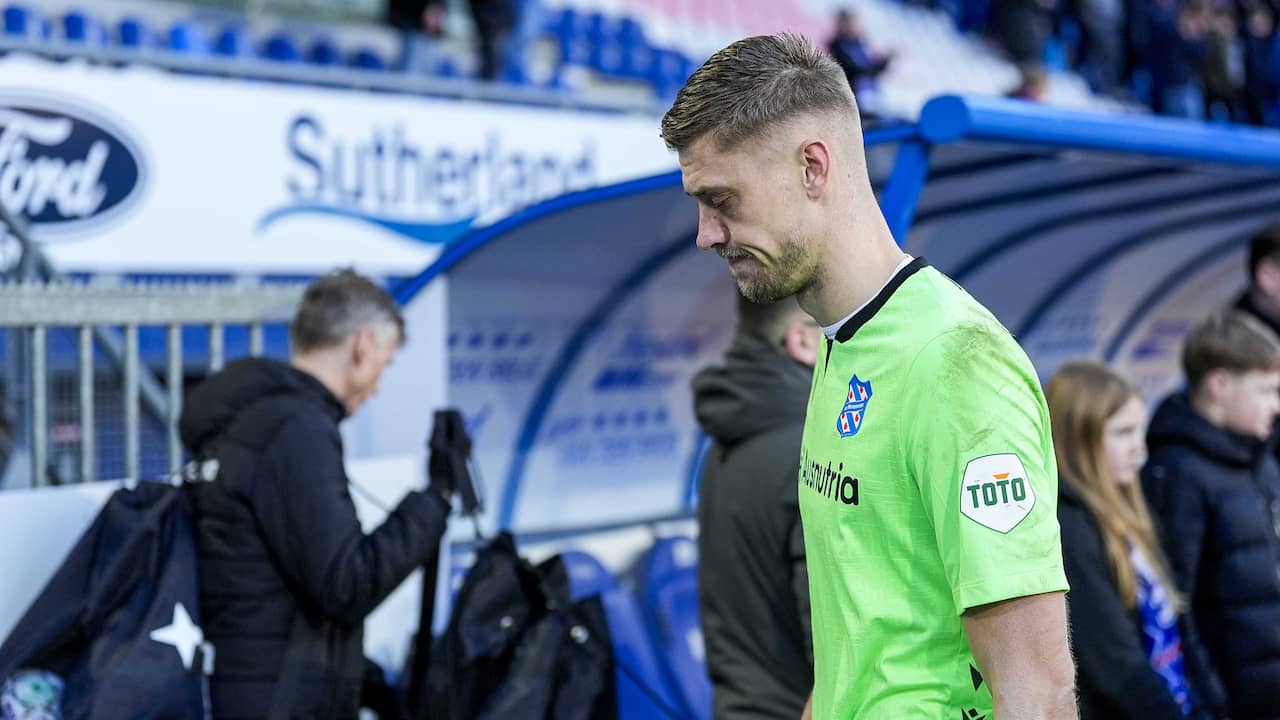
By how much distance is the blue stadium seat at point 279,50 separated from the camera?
939cm

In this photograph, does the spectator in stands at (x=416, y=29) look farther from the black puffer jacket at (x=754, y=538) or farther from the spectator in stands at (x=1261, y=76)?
the spectator in stands at (x=1261, y=76)

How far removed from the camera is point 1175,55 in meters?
15.4

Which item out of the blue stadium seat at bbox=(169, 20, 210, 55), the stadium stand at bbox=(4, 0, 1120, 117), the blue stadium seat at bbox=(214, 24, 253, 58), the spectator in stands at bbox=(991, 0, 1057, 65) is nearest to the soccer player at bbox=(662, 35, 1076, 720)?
the stadium stand at bbox=(4, 0, 1120, 117)

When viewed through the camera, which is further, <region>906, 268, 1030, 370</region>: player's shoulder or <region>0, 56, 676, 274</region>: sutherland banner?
<region>0, 56, 676, 274</region>: sutherland banner

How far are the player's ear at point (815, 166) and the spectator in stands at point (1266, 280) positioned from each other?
3.00 metres

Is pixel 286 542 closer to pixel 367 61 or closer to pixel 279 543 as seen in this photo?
pixel 279 543

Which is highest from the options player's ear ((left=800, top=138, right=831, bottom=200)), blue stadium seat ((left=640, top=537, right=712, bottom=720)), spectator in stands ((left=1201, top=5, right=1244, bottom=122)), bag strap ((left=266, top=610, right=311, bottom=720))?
spectator in stands ((left=1201, top=5, right=1244, bottom=122))

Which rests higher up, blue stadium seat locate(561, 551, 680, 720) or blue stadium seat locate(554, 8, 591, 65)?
blue stadium seat locate(554, 8, 591, 65)

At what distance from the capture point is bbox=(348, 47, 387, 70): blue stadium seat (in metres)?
9.77

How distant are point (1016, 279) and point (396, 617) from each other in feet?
11.8

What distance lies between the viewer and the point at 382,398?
3.88m

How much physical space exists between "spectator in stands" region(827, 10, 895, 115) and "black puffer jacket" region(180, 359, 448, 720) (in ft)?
28.0

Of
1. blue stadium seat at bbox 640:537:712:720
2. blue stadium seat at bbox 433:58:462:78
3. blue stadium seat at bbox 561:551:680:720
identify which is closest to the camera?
blue stadium seat at bbox 561:551:680:720

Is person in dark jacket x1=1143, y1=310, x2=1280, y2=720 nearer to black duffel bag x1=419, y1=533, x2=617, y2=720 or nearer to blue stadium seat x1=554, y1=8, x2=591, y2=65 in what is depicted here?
black duffel bag x1=419, y1=533, x2=617, y2=720
